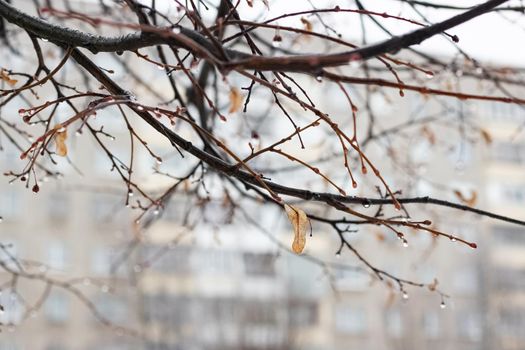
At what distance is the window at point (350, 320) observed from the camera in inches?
635

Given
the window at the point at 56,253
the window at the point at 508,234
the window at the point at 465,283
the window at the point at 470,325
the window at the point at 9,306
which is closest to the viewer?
the window at the point at 9,306

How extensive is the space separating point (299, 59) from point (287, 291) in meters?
14.1

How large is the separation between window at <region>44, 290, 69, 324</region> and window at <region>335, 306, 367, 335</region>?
5.42m

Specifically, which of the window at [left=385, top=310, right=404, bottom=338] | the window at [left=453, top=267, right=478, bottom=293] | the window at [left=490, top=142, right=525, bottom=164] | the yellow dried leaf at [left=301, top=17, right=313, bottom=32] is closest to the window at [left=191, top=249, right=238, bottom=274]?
the window at [left=385, top=310, right=404, bottom=338]

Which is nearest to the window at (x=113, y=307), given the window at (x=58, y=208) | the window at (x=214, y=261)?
the window at (x=214, y=261)

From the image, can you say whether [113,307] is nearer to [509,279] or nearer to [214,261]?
[214,261]

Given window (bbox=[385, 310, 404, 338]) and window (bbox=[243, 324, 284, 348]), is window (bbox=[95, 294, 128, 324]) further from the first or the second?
window (bbox=[385, 310, 404, 338])

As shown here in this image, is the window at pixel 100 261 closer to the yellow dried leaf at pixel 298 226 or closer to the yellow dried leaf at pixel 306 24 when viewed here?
the yellow dried leaf at pixel 306 24

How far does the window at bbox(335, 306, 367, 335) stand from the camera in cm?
1612

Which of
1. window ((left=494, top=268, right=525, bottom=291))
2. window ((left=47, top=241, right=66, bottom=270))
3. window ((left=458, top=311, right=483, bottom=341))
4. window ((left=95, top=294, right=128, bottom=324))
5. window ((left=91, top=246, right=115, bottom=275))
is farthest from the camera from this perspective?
window ((left=494, top=268, right=525, bottom=291))

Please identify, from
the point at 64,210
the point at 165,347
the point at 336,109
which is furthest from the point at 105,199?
the point at 336,109

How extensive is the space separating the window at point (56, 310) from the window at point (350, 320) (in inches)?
214

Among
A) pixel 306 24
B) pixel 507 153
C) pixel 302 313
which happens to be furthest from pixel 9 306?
pixel 507 153

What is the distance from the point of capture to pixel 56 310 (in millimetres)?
14438
